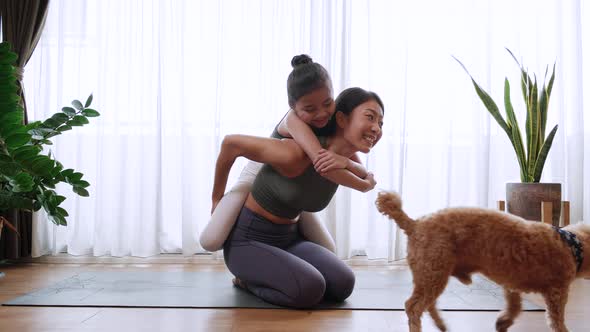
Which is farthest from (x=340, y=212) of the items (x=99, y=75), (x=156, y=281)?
(x=99, y=75)

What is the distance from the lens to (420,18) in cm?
298

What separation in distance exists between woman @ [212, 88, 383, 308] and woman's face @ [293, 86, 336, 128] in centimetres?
6

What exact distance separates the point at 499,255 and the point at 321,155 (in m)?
0.57

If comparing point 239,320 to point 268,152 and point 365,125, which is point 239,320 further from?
point 365,125

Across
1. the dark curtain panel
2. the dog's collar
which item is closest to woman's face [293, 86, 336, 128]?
the dog's collar

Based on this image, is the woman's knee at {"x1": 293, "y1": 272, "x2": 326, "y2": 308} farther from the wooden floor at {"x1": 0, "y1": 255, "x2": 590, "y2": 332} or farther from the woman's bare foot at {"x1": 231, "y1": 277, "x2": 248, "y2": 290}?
the woman's bare foot at {"x1": 231, "y1": 277, "x2": 248, "y2": 290}

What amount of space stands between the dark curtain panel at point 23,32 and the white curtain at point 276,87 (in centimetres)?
9

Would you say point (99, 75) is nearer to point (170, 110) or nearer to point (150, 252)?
point (170, 110)

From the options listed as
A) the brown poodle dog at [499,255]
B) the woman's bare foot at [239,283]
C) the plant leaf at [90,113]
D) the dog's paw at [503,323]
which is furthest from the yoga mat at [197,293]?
the plant leaf at [90,113]

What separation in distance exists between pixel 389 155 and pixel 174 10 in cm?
160

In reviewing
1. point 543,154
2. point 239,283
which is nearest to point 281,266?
point 239,283

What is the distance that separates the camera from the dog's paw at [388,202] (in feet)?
4.08

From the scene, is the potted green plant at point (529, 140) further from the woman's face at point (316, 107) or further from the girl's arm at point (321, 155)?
the woman's face at point (316, 107)

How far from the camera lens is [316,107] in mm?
1547
